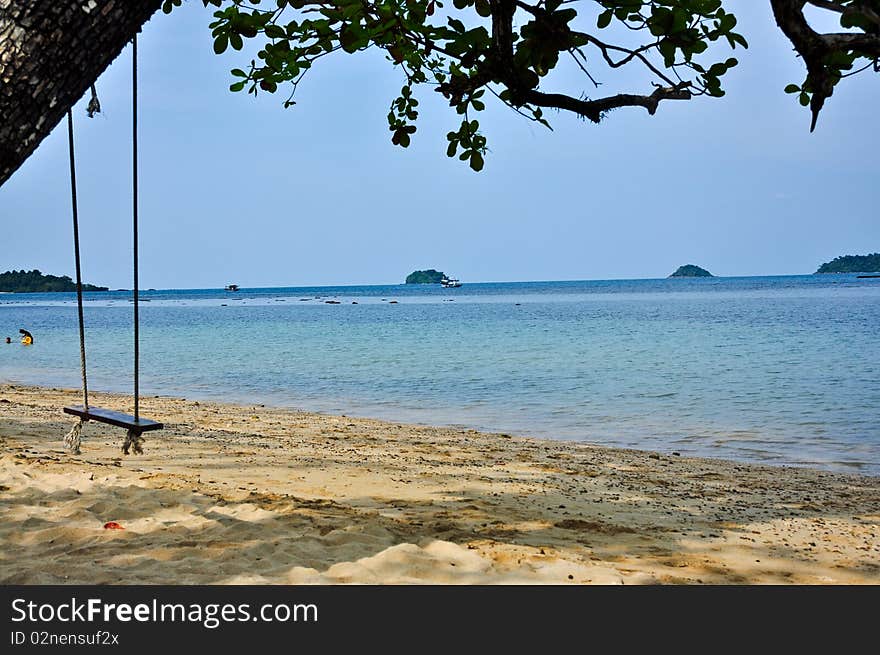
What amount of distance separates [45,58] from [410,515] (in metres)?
3.95

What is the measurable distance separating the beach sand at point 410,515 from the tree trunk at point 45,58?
7.60ft

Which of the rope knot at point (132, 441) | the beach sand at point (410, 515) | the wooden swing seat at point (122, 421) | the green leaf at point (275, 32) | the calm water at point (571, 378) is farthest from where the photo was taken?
the calm water at point (571, 378)

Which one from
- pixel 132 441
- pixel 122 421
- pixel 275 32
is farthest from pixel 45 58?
pixel 132 441

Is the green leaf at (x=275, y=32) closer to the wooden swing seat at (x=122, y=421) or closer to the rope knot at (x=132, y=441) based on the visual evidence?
the wooden swing seat at (x=122, y=421)

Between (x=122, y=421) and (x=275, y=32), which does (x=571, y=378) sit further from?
(x=275, y=32)

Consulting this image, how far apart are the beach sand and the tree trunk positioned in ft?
7.60

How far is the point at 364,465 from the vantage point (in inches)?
312

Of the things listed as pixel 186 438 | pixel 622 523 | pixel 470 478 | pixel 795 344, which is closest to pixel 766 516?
pixel 622 523

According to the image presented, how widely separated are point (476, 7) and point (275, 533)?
3.22 m

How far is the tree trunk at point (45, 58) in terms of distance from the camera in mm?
2453

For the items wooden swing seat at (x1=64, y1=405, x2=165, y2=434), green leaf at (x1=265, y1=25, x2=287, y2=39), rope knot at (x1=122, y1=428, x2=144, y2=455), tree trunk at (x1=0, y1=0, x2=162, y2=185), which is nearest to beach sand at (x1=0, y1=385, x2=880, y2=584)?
rope knot at (x1=122, y1=428, x2=144, y2=455)

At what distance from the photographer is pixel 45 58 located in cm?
249

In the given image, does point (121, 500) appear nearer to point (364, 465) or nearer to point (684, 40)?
point (364, 465)

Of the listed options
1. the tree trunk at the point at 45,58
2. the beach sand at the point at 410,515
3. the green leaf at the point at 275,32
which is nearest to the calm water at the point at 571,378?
the beach sand at the point at 410,515
